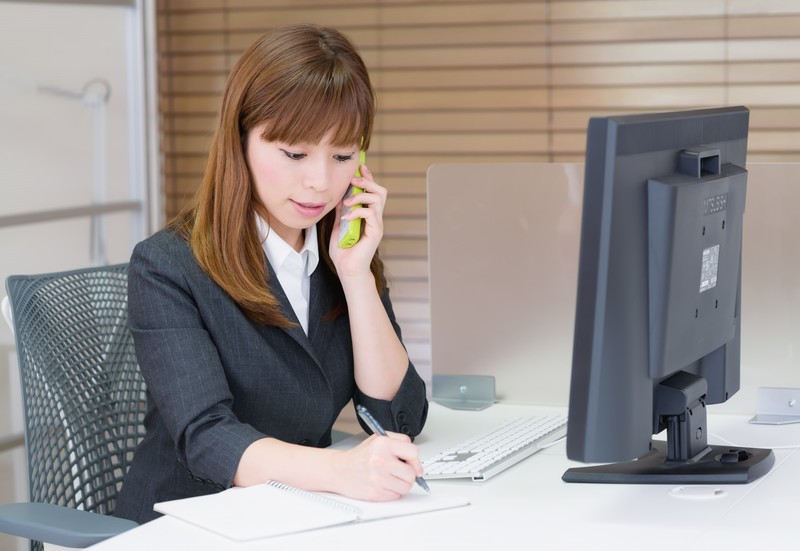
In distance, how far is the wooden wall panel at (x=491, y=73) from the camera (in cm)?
319

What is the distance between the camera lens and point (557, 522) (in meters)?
1.40

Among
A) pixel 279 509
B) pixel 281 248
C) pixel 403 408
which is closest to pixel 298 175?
pixel 281 248

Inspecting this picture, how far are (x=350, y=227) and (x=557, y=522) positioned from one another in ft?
2.19

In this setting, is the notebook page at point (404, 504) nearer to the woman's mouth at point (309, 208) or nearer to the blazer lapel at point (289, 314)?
the blazer lapel at point (289, 314)

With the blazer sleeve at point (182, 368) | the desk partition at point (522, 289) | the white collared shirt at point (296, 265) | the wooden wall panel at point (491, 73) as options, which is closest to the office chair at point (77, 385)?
the blazer sleeve at point (182, 368)

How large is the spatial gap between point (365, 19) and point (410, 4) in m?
0.15

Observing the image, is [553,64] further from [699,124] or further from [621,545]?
[621,545]

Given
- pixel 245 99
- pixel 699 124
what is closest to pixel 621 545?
pixel 699 124

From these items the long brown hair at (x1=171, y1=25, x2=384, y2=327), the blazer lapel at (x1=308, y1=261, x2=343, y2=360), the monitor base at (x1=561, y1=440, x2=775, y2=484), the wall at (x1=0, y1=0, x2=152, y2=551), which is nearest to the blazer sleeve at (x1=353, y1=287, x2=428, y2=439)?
the blazer lapel at (x1=308, y1=261, x2=343, y2=360)

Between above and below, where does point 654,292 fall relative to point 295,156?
below

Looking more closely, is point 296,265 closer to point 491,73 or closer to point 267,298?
point 267,298

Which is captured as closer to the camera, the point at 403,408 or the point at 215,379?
the point at 215,379

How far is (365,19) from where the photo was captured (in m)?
3.53

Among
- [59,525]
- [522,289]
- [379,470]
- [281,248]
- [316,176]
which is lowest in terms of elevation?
[59,525]
